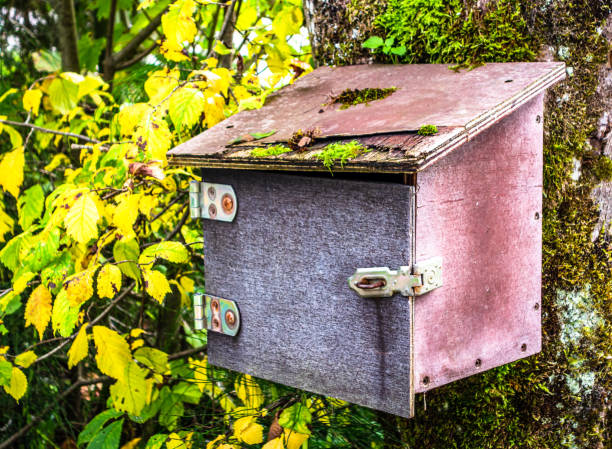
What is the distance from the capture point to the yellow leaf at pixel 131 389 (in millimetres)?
1972

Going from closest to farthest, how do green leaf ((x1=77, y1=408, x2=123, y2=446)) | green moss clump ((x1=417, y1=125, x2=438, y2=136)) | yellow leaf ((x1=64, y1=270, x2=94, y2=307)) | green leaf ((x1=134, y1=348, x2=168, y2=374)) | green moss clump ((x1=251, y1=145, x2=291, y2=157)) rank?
green moss clump ((x1=417, y1=125, x2=438, y2=136)), green moss clump ((x1=251, y1=145, x2=291, y2=157)), yellow leaf ((x1=64, y1=270, x2=94, y2=307)), green leaf ((x1=134, y1=348, x2=168, y2=374)), green leaf ((x1=77, y1=408, x2=123, y2=446))

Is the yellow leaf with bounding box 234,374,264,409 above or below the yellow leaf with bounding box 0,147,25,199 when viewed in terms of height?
below

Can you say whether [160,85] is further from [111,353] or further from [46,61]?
[46,61]

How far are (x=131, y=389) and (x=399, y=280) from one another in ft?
3.68

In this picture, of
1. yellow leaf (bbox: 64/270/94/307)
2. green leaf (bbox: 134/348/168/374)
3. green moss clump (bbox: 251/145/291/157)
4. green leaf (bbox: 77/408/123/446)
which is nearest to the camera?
green moss clump (bbox: 251/145/291/157)

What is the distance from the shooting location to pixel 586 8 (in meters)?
1.59

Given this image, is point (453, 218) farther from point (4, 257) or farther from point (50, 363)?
point (50, 363)

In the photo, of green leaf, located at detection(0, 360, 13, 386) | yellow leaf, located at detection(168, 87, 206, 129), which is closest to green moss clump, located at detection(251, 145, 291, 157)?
yellow leaf, located at detection(168, 87, 206, 129)

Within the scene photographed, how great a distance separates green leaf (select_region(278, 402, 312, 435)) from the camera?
64.4 inches

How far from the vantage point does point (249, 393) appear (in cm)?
197

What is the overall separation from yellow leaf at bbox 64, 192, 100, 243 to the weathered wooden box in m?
0.27

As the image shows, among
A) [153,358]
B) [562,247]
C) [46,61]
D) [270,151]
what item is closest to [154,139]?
[270,151]

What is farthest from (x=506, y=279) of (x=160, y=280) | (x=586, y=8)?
(x=160, y=280)

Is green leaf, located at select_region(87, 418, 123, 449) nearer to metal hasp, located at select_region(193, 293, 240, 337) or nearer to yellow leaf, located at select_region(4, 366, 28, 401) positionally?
yellow leaf, located at select_region(4, 366, 28, 401)
